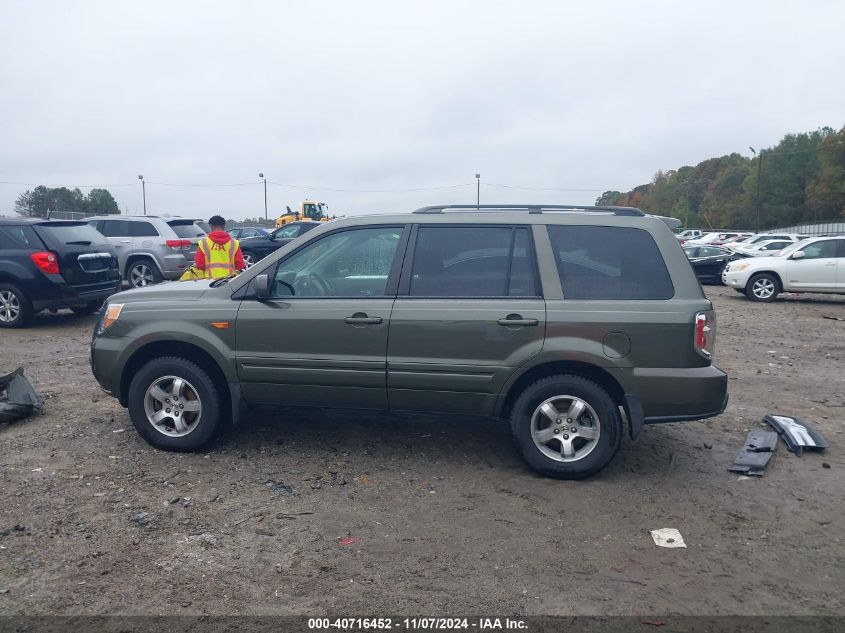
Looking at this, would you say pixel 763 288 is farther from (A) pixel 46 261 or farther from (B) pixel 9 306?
(B) pixel 9 306

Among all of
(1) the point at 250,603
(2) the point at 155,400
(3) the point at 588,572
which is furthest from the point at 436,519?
(2) the point at 155,400

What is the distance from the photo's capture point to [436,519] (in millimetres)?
4203

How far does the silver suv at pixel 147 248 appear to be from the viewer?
1450cm

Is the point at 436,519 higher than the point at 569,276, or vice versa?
the point at 569,276

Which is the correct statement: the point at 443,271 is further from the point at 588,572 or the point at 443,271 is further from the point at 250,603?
the point at 250,603

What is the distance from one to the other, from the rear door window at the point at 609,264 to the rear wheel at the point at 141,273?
1177 cm

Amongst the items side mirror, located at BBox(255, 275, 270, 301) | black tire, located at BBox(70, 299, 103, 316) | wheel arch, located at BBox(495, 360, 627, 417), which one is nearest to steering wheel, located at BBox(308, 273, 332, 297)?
side mirror, located at BBox(255, 275, 270, 301)

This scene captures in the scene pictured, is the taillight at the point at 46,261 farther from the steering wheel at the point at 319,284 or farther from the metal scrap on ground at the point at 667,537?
the metal scrap on ground at the point at 667,537

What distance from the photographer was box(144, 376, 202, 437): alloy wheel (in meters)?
5.17

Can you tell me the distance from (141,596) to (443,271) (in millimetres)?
2763

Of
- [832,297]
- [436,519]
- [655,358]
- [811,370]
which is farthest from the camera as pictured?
[832,297]

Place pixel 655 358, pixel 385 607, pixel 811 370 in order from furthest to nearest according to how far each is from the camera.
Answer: pixel 811 370 < pixel 655 358 < pixel 385 607

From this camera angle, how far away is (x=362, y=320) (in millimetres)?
4859

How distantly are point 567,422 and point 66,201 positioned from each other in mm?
56534
